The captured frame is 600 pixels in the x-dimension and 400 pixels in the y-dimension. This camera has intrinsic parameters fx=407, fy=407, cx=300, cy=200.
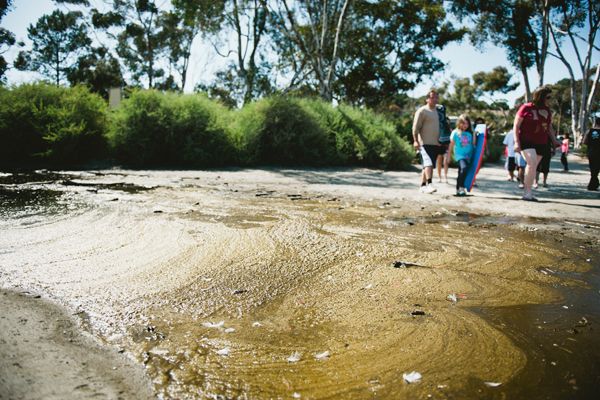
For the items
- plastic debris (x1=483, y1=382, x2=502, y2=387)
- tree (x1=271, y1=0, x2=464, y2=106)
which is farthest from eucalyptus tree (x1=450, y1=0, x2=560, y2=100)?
plastic debris (x1=483, y1=382, x2=502, y2=387)

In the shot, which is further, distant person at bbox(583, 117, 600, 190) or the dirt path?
distant person at bbox(583, 117, 600, 190)

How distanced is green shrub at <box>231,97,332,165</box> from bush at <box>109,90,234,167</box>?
2.56 ft

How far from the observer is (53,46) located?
126 ft

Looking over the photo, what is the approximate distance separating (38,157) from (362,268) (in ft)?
37.6

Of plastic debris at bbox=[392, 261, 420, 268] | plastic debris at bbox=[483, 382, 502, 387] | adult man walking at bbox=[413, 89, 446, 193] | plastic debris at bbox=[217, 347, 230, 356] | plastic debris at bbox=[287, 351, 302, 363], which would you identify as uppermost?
adult man walking at bbox=[413, 89, 446, 193]

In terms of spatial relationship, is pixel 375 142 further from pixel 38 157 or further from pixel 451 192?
pixel 38 157

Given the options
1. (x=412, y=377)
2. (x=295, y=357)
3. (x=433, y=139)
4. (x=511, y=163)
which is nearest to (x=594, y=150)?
(x=511, y=163)

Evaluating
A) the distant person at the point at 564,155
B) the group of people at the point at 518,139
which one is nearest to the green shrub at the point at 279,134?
the group of people at the point at 518,139

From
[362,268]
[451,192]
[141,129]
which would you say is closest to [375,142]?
[451,192]

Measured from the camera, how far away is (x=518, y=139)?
23.0ft

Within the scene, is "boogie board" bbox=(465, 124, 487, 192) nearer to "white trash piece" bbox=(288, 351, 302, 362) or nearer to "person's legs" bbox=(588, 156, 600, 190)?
"person's legs" bbox=(588, 156, 600, 190)

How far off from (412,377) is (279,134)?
466 inches

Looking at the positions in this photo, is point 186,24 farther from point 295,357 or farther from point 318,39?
point 295,357

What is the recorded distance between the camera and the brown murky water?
1.75 metres
